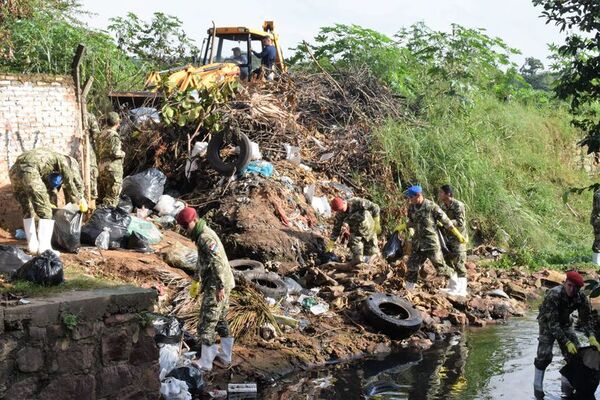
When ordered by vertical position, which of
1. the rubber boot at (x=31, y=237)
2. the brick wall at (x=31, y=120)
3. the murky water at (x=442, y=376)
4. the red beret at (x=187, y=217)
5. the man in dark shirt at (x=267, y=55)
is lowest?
the murky water at (x=442, y=376)

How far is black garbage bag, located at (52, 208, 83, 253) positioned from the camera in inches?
452

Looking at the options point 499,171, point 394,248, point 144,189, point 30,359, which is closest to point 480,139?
point 499,171

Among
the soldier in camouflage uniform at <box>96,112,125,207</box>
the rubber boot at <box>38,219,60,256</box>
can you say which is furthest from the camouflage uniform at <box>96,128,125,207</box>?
the rubber boot at <box>38,219,60,256</box>

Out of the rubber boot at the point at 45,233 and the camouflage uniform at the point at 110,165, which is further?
the camouflage uniform at the point at 110,165

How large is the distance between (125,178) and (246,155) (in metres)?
2.16

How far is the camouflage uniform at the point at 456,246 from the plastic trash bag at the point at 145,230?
443 cm

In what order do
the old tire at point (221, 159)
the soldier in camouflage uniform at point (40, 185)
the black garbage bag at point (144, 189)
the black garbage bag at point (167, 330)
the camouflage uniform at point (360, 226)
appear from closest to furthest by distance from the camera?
1. the black garbage bag at point (167, 330)
2. the soldier in camouflage uniform at point (40, 185)
3. the camouflage uniform at point (360, 226)
4. the black garbage bag at point (144, 189)
5. the old tire at point (221, 159)

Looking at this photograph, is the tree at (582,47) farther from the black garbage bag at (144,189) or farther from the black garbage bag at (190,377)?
the black garbage bag at (144,189)

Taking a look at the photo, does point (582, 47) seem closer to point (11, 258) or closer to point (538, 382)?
point (538, 382)

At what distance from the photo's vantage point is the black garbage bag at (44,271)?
7613mm

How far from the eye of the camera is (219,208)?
14711 mm

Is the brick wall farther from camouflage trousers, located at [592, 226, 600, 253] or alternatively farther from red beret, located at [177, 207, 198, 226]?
camouflage trousers, located at [592, 226, 600, 253]

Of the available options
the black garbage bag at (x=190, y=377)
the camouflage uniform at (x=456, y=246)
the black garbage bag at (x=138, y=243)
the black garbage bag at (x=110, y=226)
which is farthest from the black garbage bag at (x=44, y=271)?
the camouflage uniform at (x=456, y=246)

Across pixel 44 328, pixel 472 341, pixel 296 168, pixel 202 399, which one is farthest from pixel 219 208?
pixel 44 328
